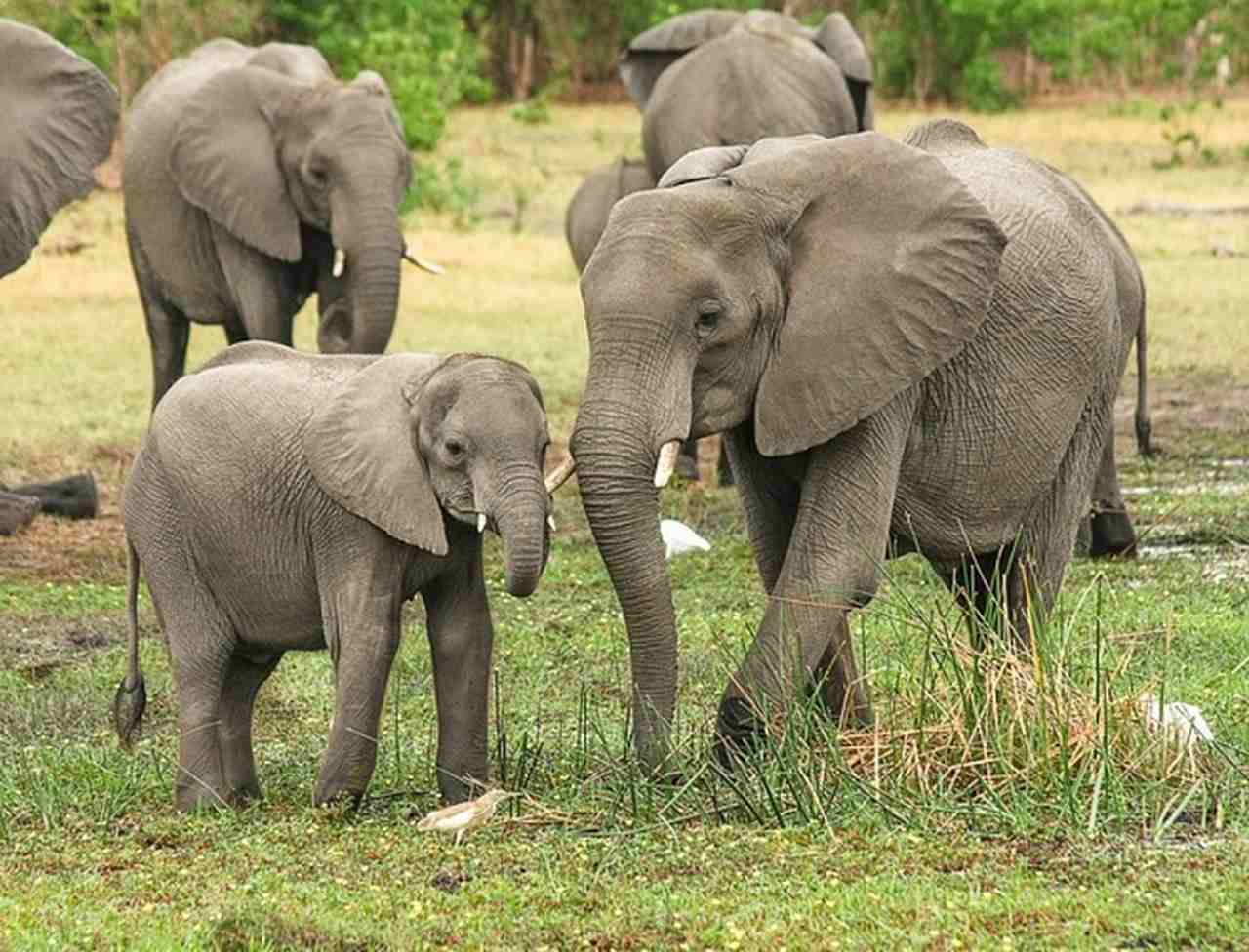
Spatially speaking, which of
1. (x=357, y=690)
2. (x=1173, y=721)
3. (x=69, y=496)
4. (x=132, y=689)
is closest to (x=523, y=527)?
(x=357, y=690)

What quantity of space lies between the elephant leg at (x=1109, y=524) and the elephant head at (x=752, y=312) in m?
3.58

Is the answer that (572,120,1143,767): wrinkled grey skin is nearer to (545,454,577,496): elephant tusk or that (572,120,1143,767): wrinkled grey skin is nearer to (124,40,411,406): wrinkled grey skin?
(545,454,577,496): elephant tusk

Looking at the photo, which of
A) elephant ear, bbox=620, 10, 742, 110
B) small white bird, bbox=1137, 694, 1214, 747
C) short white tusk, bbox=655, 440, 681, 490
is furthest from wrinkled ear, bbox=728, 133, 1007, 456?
elephant ear, bbox=620, 10, 742, 110

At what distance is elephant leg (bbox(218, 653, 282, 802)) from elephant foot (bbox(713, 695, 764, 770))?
3.96ft

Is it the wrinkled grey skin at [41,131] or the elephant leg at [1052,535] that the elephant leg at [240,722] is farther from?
the wrinkled grey skin at [41,131]

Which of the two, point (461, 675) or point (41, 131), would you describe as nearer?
point (461, 675)

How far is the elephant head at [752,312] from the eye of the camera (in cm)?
620

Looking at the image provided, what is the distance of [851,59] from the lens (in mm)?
15320

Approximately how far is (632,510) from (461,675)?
0.70 meters

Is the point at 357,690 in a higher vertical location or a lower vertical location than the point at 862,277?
lower

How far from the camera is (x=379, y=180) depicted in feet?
39.3

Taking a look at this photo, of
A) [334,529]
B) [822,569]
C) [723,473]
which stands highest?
[334,529]

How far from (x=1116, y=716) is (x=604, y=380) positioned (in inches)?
52.2

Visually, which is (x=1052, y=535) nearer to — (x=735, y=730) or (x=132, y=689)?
(x=735, y=730)
